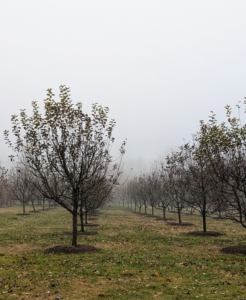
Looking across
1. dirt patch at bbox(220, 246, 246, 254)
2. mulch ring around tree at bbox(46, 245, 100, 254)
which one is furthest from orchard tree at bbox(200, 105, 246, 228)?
mulch ring around tree at bbox(46, 245, 100, 254)

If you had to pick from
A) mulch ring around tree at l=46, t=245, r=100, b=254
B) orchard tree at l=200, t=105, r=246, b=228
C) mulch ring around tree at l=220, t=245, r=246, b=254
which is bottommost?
mulch ring around tree at l=220, t=245, r=246, b=254

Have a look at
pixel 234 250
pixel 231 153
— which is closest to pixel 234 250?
pixel 234 250

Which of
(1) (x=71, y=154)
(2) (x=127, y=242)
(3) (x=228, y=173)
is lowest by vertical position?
(2) (x=127, y=242)

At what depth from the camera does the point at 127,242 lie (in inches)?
624

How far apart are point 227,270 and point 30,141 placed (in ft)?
32.0

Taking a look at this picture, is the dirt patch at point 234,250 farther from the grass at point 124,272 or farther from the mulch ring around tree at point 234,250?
the grass at point 124,272

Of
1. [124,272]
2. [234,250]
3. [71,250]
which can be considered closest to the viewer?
[124,272]

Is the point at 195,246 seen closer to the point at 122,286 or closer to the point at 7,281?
the point at 122,286

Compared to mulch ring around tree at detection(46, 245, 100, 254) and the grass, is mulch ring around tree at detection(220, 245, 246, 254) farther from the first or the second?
mulch ring around tree at detection(46, 245, 100, 254)

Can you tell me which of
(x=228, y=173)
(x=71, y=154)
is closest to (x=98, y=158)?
(x=71, y=154)

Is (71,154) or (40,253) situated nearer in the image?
(40,253)

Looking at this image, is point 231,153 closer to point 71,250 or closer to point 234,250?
point 234,250

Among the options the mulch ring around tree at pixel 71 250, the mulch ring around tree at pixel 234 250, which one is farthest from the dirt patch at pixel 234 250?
the mulch ring around tree at pixel 71 250

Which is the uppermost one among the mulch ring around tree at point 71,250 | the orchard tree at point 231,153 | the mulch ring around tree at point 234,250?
the orchard tree at point 231,153
